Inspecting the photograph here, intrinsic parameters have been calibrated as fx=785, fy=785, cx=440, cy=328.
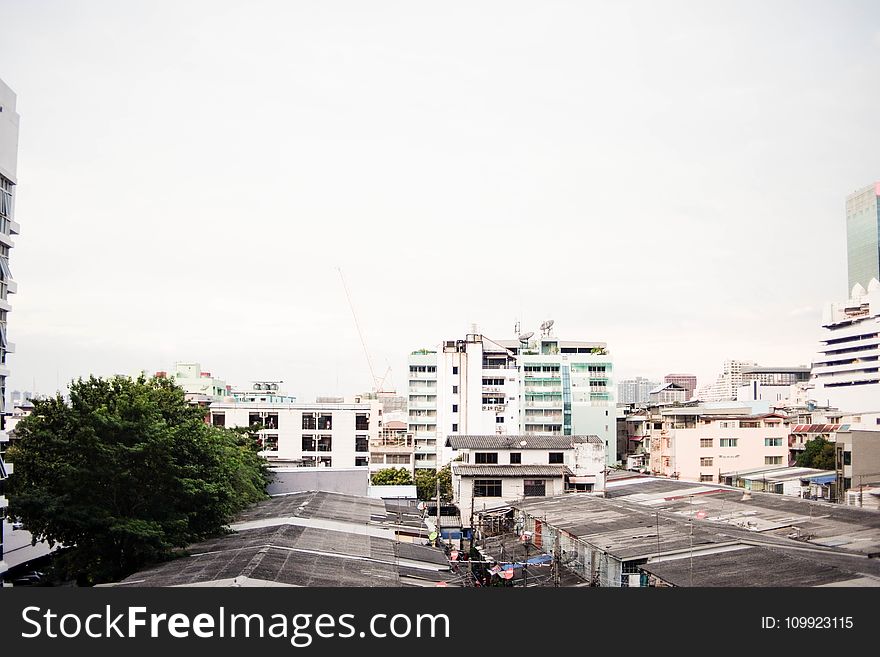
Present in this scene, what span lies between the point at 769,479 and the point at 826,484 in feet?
3.95

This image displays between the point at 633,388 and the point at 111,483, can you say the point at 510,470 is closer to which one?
the point at 111,483

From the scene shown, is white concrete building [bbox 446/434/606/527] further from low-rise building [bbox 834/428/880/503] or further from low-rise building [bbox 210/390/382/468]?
low-rise building [bbox 210/390/382/468]

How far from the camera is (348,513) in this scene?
13414mm

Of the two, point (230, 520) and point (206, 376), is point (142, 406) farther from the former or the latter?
point (206, 376)

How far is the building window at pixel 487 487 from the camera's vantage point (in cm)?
1725

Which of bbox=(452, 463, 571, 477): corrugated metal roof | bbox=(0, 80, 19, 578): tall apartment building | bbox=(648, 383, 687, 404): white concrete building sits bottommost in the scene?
bbox=(452, 463, 571, 477): corrugated metal roof

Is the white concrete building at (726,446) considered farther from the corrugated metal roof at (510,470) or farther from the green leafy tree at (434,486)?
the green leafy tree at (434,486)

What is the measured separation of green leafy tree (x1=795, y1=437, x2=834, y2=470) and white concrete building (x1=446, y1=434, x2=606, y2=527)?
6.08 meters

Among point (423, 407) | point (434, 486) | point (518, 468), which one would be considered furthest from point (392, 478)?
point (518, 468)

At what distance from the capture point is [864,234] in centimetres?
1772

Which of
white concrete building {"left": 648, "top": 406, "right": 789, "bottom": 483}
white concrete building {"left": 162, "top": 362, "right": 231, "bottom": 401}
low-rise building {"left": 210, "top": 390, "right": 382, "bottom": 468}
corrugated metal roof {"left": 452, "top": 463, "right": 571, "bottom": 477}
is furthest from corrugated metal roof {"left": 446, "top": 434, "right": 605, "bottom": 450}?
white concrete building {"left": 162, "top": 362, "right": 231, "bottom": 401}

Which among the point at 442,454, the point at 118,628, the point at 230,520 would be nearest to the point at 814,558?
the point at 118,628

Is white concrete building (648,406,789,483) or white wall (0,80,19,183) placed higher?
white wall (0,80,19,183)

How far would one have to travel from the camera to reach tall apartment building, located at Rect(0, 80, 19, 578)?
Result: 9.68 meters
